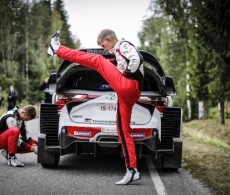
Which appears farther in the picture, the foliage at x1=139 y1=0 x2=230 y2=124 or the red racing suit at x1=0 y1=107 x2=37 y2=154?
the foliage at x1=139 y1=0 x2=230 y2=124

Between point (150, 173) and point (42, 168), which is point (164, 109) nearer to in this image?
point (150, 173)

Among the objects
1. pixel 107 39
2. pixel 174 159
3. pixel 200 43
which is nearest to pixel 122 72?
pixel 107 39

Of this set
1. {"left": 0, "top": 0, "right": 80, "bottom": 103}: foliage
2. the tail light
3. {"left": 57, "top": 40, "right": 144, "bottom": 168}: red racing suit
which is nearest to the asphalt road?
{"left": 57, "top": 40, "right": 144, "bottom": 168}: red racing suit

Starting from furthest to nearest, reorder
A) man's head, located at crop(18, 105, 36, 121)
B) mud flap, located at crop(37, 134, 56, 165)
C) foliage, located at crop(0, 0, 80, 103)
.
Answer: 1. foliage, located at crop(0, 0, 80, 103)
2. man's head, located at crop(18, 105, 36, 121)
3. mud flap, located at crop(37, 134, 56, 165)

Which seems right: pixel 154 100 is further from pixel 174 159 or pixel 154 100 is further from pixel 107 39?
pixel 107 39

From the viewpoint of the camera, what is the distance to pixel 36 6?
57.0 meters

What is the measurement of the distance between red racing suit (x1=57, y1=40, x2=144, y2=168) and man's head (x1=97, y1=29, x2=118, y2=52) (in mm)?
61

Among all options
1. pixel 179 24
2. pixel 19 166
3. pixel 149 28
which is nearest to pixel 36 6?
pixel 149 28

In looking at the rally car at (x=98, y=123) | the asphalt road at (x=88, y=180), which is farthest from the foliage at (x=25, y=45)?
the rally car at (x=98, y=123)

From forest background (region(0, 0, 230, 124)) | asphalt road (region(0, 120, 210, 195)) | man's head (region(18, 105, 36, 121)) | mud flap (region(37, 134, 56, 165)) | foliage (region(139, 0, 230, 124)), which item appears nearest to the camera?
asphalt road (region(0, 120, 210, 195))

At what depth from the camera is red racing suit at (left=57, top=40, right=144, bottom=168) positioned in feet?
18.8

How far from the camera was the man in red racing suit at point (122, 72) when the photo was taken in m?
5.74

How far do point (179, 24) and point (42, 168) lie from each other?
20.6 metres

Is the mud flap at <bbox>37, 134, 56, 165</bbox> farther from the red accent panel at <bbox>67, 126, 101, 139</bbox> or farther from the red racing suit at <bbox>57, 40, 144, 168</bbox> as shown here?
the red racing suit at <bbox>57, 40, 144, 168</bbox>
